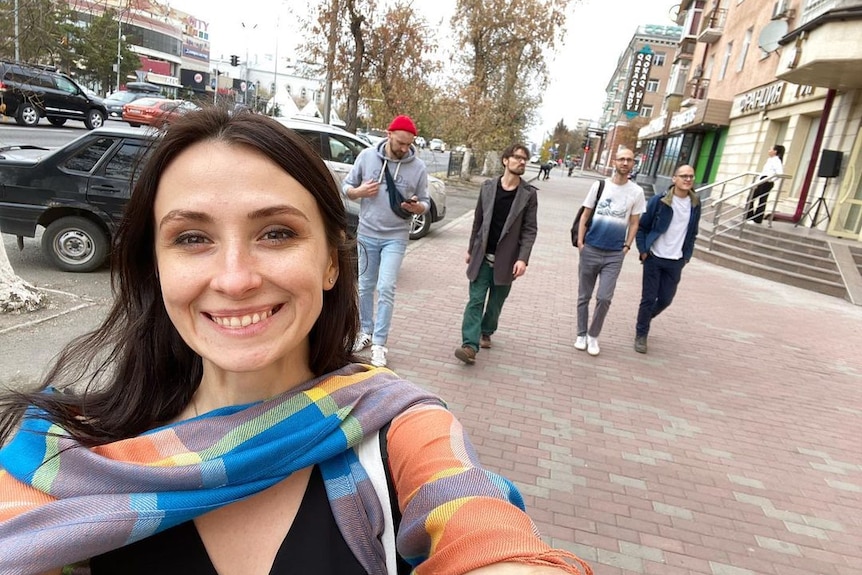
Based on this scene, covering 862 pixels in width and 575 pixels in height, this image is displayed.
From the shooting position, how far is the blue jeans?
4.71 m

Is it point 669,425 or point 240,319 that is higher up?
point 240,319

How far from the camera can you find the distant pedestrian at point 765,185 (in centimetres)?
1284

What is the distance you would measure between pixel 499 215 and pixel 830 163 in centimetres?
1155

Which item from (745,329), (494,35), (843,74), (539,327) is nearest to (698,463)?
(539,327)

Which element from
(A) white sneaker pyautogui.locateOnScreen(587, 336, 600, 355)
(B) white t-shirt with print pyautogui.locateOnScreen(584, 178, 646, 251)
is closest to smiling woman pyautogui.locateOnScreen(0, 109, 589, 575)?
(B) white t-shirt with print pyautogui.locateOnScreen(584, 178, 646, 251)

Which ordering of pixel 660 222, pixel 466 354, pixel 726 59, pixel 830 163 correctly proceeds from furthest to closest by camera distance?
pixel 726 59, pixel 830 163, pixel 660 222, pixel 466 354

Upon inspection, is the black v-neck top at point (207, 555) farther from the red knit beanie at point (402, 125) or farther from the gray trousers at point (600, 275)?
the gray trousers at point (600, 275)

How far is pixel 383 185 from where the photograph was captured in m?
4.73

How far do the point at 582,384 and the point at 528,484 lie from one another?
6.10ft

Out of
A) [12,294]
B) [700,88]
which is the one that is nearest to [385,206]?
[12,294]

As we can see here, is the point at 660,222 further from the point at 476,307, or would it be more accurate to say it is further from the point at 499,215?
the point at 476,307

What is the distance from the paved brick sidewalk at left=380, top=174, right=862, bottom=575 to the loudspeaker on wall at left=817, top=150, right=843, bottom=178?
6101 millimetres

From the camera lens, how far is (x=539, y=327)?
21.7ft

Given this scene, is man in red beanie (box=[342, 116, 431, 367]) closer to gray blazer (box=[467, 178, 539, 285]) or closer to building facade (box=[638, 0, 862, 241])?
gray blazer (box=[467, 178, 539, 285])
